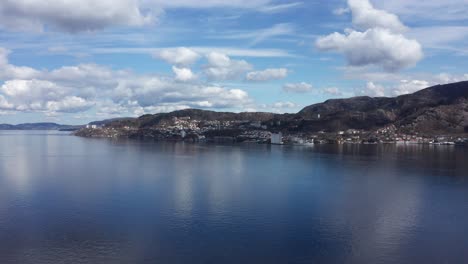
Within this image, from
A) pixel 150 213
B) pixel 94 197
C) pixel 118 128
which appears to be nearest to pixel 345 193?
pixel 150 213

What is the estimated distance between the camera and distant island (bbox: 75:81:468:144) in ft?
349

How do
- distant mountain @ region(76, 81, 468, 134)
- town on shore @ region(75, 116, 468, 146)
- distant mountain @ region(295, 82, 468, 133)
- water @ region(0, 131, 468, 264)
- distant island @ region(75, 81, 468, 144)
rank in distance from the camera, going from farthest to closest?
distant mountain @ region(76, 81, 468, 134)
distant mountain @ region(295, 82, 468, 133)
distant island @ region(75, 81, 468, 144)
town on shore @ region(75, 116, 468, 146)
water @ region(0, 131, 468, 264)

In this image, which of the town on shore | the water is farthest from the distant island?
the water

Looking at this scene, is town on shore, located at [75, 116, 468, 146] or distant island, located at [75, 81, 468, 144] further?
distant island, located at [75, 81, 468, 144]

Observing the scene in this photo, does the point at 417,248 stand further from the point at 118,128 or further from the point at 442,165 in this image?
the point at 118,128

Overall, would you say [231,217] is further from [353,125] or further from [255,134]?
[353,125]

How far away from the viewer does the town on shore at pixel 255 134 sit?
336 feet

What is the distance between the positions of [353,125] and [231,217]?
105450mm

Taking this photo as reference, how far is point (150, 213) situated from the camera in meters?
24.6

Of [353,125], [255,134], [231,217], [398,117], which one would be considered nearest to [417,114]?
[398,117]

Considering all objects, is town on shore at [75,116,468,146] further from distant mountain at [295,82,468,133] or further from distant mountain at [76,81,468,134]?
distant mountain at [295,82,468,133]

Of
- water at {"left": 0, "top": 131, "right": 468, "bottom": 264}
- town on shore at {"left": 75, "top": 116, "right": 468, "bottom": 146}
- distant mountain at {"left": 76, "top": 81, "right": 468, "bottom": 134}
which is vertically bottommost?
water at {"left": 0, "top": 131, "right": 468, "bottom": 264}

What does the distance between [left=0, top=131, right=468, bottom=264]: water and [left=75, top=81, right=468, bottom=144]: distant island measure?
6511 cm

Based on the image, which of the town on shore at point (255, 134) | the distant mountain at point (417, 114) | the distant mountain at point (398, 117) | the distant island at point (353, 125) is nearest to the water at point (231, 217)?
the town on shore at point (255, 134)
